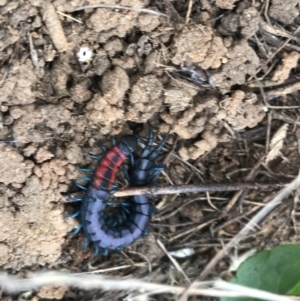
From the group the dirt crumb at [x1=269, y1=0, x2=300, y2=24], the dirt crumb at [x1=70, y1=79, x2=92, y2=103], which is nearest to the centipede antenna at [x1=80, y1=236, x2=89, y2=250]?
the dirt crumb at [x1=70, y1=79, x2=92, y2=103]

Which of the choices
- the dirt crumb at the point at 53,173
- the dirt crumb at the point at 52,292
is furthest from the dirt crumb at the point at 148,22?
the dirt crumb at the point at 52,292

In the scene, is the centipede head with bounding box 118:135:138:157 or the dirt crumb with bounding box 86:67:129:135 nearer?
the dirt crumb with bounding box 86:67:129:135

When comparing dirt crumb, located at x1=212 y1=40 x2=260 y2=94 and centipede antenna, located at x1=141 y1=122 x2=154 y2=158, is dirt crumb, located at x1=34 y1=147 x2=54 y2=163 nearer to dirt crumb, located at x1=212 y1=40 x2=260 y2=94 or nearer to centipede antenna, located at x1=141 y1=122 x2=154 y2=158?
centipede antenna, located at x1=141 y1=122 x2=154 y2=158

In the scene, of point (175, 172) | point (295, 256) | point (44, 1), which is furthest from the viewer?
point (175, 172)

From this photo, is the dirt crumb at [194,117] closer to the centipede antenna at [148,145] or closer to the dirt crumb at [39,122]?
the centipede antenna at [148,145]

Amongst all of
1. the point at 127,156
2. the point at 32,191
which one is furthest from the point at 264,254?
the point at 32,191

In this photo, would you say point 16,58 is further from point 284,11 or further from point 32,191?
point 284,11

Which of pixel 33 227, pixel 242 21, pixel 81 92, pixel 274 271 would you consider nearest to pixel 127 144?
pixel 81 92

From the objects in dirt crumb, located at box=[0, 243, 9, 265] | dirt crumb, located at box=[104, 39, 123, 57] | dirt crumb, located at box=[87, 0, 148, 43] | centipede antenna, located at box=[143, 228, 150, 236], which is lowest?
centipede antenna, located at box=[143, 228, 150, 236]
